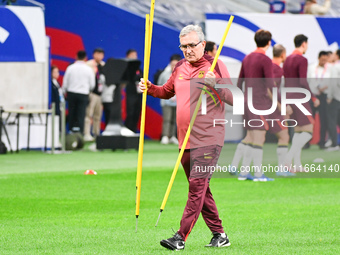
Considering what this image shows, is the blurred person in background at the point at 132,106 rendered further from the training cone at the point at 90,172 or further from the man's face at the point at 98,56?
the training cone at the point at 90,172

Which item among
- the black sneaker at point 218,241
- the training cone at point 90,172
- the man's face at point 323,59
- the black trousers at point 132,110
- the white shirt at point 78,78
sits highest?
the man's face at point 323,59

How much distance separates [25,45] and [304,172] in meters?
6.58

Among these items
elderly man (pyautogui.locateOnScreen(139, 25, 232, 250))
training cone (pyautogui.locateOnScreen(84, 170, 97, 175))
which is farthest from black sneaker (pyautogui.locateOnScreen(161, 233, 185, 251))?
training cone (pyautogui.locateOnScreen(84, 170, 97, 175))

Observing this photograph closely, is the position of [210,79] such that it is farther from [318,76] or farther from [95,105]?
[95,105]

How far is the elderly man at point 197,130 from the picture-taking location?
723 centimetres

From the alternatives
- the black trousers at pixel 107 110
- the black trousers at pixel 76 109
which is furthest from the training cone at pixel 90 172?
the black trousers at pixel 76 109

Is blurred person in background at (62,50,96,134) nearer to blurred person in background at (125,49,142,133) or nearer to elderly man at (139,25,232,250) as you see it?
blurred person in background at (125,49,142,133)

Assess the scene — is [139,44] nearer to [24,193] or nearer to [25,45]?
[25,45]

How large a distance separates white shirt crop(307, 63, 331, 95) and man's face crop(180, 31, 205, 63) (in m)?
14.2

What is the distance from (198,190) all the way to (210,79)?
934 millimetres

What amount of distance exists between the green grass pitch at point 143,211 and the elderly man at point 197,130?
0.76 feet

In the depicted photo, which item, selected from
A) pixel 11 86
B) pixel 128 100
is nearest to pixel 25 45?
pixel 11 86

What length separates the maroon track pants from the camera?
722 centimetres

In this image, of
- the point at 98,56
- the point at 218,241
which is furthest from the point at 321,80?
the point at 218,241
